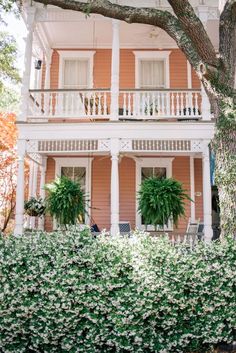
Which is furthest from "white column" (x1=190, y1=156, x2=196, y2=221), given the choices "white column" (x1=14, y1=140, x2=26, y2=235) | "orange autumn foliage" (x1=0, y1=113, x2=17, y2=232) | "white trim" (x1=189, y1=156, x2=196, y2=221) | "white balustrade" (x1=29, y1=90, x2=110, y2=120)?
"orange autumn foliage" (x1=0, y1=113, x2=17, y2=232)

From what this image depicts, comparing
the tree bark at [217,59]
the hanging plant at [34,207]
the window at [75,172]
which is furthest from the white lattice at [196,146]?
the hanging plant at [34,207]

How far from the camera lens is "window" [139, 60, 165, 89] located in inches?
493

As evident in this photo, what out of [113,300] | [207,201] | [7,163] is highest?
[7,163]

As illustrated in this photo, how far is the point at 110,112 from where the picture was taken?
9.91 meters

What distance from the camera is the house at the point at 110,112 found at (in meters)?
9.77

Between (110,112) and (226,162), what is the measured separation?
4.60m

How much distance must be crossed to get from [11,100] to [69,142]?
8656mm

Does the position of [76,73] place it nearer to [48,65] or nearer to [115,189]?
[48,65]

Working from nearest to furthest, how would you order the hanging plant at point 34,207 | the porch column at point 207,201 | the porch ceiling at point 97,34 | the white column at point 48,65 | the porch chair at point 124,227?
1. the porch column at point 207,201
2. the hanging plant at point 34,207
3. the porch chair at point 124,227
4. the porch ceiling at point 97,34
5. the white column at point 48,65

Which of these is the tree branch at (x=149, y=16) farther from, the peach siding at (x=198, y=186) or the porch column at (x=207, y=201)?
the peach siding at (x=198, y=186)

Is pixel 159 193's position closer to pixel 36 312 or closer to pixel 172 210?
pixel 172 210

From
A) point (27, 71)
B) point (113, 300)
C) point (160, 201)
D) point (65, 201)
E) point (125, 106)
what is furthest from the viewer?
point (125, 106)

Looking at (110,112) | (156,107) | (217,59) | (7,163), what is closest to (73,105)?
(110,112)

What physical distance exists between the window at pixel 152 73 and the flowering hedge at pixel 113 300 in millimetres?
8446
